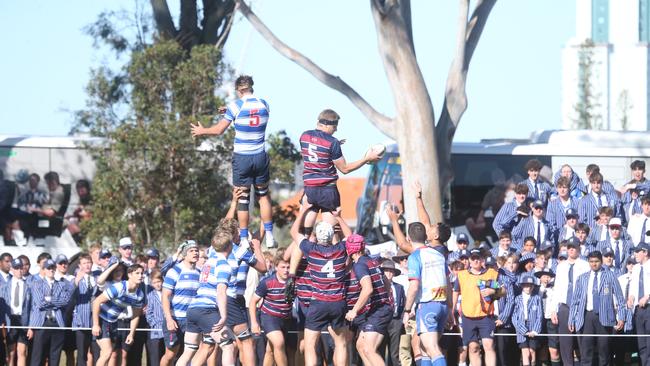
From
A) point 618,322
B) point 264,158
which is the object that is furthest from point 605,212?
point 264,158

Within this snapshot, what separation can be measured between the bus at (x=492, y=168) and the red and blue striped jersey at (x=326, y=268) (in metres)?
12.0

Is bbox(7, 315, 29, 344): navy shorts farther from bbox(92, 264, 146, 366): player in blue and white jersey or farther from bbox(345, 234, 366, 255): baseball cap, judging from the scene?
bbox(345, 234, 366, 255): baseball cap

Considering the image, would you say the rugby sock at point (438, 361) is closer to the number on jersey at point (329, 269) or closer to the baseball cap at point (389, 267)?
the number on jersey at point (329, 269)

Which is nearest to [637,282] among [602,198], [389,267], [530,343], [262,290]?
[530,343]

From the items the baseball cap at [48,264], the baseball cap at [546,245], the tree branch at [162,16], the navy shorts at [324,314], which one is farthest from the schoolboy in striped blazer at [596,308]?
the tree branch at [162,16]

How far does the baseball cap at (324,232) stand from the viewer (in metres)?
17.1

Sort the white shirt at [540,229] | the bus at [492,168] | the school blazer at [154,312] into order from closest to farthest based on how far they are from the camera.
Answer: the school blazer at [154,312], the white shirt at [540,229], the bus at [492,168]

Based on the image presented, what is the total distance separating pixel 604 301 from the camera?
20.8 meters

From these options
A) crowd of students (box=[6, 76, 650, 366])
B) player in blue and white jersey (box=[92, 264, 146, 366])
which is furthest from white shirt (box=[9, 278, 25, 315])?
player in blue and white jersey (box=[92, 264, 146, 366])

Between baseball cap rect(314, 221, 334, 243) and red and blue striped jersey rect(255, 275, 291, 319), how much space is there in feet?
5.80

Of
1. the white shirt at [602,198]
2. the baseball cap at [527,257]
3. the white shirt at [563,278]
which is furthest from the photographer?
the white shirt at [602,198]

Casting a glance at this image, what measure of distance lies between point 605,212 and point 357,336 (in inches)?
190

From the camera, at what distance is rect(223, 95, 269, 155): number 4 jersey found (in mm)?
17344

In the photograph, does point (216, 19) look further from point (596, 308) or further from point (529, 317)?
point (596, 308)
